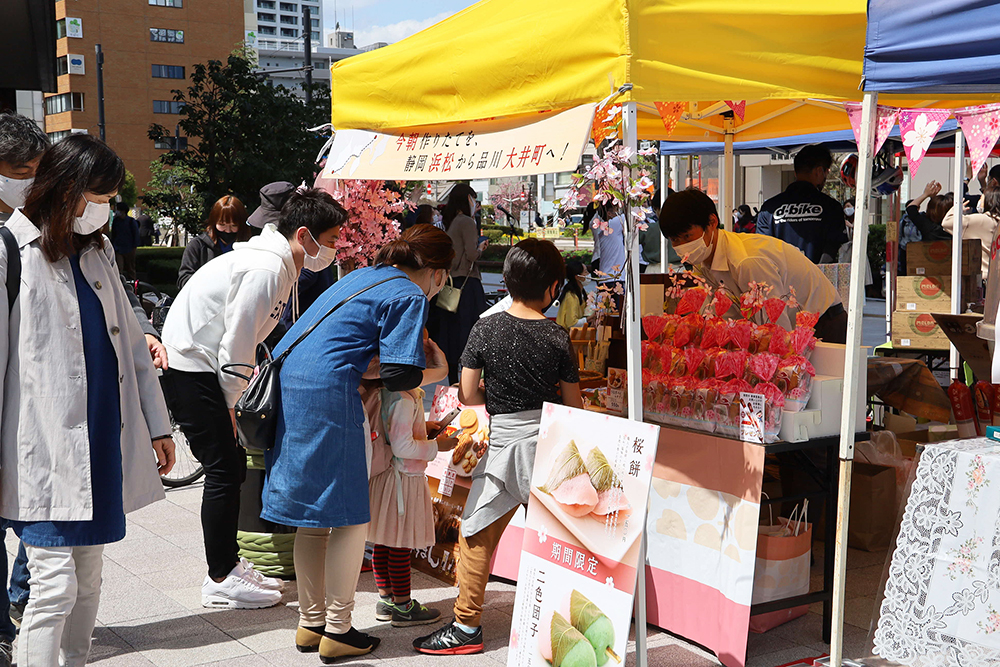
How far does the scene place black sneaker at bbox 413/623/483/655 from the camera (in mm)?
3633

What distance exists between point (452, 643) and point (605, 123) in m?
2.09

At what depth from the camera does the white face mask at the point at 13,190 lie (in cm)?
325

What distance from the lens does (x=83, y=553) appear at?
278 centimetres

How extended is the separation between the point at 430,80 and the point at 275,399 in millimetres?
1537

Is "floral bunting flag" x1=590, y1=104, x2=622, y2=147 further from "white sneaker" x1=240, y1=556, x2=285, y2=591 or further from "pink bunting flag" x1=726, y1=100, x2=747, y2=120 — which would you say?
"pink bunting flag" x1=726, y1=100, x2=747, y2=120

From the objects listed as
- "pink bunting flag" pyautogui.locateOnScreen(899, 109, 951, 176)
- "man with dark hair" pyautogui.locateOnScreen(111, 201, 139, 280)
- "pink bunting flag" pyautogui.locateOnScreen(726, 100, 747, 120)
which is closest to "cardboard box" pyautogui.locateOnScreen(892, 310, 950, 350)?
"pink bunting flag" pyautogui.locateOnScreen(726, 100, 747, 120)

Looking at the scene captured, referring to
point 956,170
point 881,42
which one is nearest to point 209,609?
point 881,42

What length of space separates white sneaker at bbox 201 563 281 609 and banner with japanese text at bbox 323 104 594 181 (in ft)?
6.33

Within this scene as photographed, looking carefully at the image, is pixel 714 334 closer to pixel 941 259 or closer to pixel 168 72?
pixel 941 259

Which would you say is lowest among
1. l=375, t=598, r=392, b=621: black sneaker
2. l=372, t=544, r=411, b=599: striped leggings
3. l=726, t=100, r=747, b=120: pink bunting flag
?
l=375, t=598, r=392, b=621: black sneaker

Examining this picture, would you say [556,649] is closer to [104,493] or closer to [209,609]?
[104,493]

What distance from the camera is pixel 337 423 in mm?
3387

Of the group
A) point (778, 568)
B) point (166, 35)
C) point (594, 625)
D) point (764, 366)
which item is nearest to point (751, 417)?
point (764, 366)

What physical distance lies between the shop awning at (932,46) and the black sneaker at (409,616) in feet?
8.97
